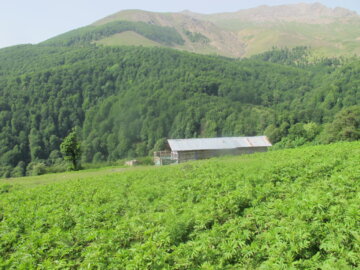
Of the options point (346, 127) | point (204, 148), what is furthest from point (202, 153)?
point (346, 127)

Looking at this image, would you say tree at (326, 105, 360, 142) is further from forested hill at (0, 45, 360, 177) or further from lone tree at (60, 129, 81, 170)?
lone tree at (60, 129, 81, 170)

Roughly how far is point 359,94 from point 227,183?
139m

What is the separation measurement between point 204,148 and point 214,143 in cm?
294

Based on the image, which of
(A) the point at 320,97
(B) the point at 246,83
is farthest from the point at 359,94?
(B) the point at 246,83

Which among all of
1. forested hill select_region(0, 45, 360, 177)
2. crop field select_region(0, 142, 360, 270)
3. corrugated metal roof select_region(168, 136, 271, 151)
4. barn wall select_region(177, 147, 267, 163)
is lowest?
forested hill select_region(0, 45, 360, 177)

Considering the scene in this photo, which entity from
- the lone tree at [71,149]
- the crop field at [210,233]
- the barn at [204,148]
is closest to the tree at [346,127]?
the barn at [204,148]

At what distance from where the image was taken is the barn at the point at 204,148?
5789cm

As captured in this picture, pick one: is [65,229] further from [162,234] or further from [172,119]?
[172,119]

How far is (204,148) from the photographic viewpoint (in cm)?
5831

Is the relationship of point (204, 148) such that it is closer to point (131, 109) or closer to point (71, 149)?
point (71, 149)

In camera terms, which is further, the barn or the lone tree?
the lone tree

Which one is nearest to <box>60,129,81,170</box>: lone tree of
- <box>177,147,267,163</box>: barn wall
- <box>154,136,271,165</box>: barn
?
<box>154,136,271,165</box>: barn

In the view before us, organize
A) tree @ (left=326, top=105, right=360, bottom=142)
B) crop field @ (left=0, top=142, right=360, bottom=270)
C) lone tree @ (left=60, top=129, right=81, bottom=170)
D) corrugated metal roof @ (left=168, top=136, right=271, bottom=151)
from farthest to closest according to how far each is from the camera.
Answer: lone tree @ (left=60, top=129, right=81, bottom=170) → tree @ (left=326, top=105, right=360, bottom=142) → corrugated metal roof @ (left=168, top=136, right=271, bottom=151) → crop field @ (left=0, top=142, right=360, bottom=270)

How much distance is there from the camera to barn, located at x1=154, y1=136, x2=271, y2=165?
190 ft
